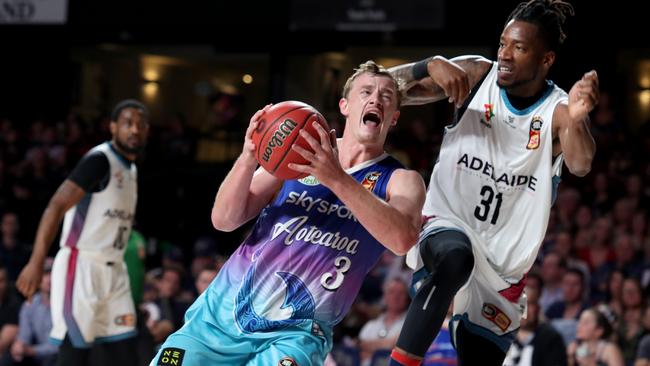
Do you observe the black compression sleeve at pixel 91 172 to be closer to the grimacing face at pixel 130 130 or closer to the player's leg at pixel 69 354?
the grimacing face at pixel 130 130

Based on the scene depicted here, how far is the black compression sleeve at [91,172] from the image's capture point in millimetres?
7082

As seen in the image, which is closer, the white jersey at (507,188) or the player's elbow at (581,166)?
the player's elbow at (581,166)

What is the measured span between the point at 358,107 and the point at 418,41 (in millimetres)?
11729

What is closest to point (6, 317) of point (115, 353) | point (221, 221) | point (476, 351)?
point (115, 353)

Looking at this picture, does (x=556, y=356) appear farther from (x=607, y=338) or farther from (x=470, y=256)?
(x=470, y=256)

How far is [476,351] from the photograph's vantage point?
492 cm

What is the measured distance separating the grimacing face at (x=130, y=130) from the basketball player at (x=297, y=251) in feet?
10.6

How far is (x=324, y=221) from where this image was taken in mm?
4172

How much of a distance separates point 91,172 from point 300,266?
132 inches

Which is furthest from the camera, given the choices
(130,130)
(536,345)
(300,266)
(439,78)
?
(536,345)

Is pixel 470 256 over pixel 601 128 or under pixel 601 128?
over

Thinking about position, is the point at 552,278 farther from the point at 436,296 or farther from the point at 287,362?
the point at 287,362

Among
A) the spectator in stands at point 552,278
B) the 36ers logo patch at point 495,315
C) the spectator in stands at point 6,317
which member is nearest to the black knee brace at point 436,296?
the 36ers logo patch at point 495,315

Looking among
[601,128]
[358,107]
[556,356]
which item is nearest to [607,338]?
[556,356]
